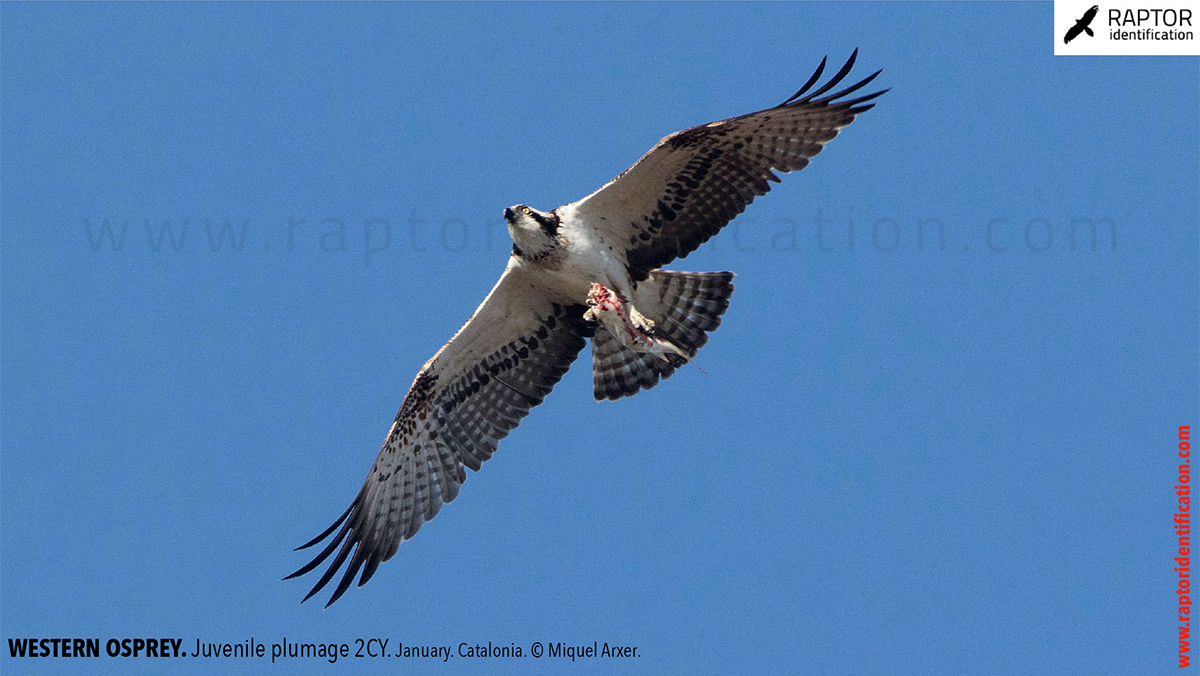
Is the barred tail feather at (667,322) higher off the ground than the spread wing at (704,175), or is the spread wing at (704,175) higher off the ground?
the spread wing at (704,175)

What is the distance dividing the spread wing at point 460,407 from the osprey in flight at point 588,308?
1 cm

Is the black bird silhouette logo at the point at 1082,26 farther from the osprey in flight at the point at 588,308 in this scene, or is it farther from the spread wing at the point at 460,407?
the spread wing at the point at 460,407

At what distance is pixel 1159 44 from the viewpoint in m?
10.3

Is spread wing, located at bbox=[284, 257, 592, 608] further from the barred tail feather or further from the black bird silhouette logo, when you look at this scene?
the black bird silhouette logo

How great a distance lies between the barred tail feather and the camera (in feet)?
33.2

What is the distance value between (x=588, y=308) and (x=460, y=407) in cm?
131

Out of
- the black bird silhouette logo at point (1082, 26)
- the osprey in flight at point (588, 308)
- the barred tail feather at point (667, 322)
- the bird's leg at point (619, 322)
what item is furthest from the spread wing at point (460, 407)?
the black bird silhouette logo at point (1082, 26)

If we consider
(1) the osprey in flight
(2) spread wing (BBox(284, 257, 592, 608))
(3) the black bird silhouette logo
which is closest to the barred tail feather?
(1) the osprey in flight

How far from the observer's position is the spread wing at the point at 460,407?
10.0 metres

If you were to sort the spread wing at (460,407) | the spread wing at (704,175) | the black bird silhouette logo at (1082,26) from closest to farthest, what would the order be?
the spread wing at (704,175) → the spread wing at (460,407) → the black bird silhouette logo at (1082,26)

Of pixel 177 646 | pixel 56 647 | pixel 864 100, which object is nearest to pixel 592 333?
pixel 864 100

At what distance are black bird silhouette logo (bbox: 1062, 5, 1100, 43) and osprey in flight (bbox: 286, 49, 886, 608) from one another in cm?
247

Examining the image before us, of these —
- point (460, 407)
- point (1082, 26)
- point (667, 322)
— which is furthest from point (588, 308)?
point (1082, 26)

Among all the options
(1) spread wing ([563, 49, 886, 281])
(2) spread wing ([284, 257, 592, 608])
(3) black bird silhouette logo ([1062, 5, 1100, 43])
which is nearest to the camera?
(1) spread wing ([563, 49, 886, 281])
